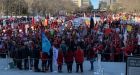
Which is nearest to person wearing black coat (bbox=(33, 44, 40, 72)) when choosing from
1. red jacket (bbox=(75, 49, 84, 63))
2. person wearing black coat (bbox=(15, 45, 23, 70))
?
person wearing black coat (bbox=(15, 45, 23, 70))

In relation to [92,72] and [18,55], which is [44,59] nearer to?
[18,55]

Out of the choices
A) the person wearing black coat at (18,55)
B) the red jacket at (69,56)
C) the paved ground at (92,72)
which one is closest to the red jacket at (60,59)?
the red jacket at (69,56)

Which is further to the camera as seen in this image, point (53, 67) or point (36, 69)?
point (53, 67)

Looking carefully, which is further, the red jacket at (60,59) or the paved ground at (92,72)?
the paved ground at (92,72)

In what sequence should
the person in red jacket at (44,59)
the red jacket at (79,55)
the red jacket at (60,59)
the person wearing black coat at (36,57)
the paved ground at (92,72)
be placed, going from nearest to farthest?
the red jacket at (79,55) < the red jacket at (60,59) < the paved ground at (92,72) < the person in red jacket at (44,59) < the person wearing black coat at (36,57)

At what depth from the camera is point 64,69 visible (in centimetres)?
2628

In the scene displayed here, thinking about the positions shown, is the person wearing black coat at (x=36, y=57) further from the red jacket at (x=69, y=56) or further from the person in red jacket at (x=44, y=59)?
the red jacket at (x=69, y=56)

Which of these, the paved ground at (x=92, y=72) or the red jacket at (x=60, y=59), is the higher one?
the red jacket at (x=60, y=59)

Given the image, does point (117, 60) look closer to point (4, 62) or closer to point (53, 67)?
point (53, 67)

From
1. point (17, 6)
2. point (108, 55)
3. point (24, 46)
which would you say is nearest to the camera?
point (24, 46)

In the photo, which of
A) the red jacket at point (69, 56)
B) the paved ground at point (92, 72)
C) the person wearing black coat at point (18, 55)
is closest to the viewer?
the red jacket at point (69, 56)

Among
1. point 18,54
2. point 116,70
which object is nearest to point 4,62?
point 18,54

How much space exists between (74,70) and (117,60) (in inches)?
152

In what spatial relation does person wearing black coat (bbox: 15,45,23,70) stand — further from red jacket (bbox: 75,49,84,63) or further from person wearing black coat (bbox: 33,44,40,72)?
red jacket (bbox: 75,49,84,63)
